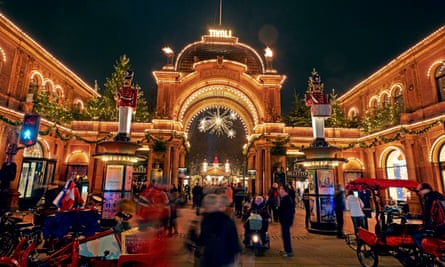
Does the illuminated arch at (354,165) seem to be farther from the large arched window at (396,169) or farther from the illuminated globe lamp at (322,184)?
the illuminated globe lamp at (322,184)

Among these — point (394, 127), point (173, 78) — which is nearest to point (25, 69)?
point (173, 78)

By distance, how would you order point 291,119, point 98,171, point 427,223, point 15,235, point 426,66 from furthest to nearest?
1. point 291,119
2. point 98,171
3. point 426,66
4. point 15,235
5. point 427,223

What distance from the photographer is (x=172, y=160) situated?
899 inches

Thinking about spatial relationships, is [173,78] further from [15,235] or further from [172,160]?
[15,235]

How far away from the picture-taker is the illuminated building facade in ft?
55.8

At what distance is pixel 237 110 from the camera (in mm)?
29578

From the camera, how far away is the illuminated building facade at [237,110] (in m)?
17.0

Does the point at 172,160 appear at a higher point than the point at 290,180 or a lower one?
higher

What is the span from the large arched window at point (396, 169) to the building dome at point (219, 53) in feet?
51.2

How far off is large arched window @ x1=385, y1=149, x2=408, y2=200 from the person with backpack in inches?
644

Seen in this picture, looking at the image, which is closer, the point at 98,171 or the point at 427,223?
the point at 427,223

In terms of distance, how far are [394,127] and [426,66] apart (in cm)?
523

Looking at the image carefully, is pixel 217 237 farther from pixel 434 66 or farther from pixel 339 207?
pixel 434 66

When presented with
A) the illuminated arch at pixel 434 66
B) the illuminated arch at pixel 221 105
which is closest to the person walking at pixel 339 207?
the illuminated arch at pixel 434 66
